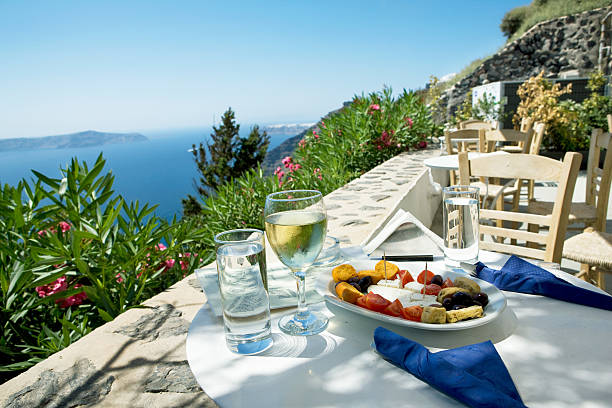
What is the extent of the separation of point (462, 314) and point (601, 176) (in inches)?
108

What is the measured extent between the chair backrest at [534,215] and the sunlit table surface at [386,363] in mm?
1263

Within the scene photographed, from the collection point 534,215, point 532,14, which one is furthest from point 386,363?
point 532,14

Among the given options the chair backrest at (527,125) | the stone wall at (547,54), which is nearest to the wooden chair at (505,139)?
the chair backrest at (527,125)

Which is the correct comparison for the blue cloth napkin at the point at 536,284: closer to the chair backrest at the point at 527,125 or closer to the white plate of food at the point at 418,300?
the white plate of food at the point at 418,300

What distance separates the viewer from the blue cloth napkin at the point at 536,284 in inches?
32.1

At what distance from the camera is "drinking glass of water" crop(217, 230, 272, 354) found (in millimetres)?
714

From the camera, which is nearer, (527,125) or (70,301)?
(70,301)

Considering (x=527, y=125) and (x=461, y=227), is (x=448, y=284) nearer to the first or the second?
(x=461, y=227)

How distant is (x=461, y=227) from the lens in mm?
1021

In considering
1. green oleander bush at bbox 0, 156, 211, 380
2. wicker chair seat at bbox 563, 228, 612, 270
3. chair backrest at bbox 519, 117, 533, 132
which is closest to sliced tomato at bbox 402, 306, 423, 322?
green oleander bush at bbox 0, 156, 211, 380

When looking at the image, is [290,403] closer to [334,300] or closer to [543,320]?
[334,300]

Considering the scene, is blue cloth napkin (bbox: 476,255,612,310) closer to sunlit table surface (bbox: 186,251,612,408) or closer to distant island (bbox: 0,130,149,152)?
sunlit table surface (bbox: 186,251,612,408)

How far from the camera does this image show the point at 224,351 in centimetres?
72

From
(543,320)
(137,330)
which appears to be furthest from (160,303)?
(543,320)
